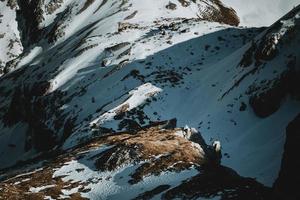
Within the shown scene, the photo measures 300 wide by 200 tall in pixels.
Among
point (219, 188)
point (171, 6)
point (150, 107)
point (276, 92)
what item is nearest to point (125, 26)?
point (171, 6)

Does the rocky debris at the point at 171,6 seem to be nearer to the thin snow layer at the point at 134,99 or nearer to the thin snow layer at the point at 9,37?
the thin snow layer at the point at 134,99

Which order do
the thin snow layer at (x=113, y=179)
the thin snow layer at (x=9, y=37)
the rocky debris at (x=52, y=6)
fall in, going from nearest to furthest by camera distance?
the thin snow layer at (x=113, y=179)
the rocky debris at (x=52, y=6)
the thin snow layer at (x=9, y=37)

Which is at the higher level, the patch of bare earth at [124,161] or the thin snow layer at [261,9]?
the thin snow layer at [261,9]

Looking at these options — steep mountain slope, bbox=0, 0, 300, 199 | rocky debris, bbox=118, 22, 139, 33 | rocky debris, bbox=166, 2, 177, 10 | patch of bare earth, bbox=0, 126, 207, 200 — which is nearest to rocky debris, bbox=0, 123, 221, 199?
patch of bare earth, bbox=0, 126, 207, 200

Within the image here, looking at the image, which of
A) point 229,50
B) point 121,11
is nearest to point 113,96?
point 229,50

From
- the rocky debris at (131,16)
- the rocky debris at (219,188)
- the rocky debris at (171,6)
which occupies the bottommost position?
the rocky debris at (219,188)

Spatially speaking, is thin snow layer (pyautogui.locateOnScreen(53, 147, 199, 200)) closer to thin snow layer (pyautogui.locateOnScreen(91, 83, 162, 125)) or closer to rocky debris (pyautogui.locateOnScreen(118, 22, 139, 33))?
thin snow layer (pyautogui.locateOnScreen(91, 83, 162, 125))

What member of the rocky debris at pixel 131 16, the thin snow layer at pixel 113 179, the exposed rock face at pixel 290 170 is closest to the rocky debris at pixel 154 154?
the thin snow layer at pixel 113 179
